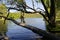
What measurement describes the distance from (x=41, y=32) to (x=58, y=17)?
9819 millimetres

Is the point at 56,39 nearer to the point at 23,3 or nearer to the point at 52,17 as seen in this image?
the point at 23,3

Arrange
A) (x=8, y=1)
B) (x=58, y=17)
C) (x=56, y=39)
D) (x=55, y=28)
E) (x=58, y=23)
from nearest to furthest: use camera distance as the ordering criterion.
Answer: (x=56, y=39), (x=8, y=1), (x=55, y=28), (x=58, y=23), (x=58, y=17)

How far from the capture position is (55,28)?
17.7 metres

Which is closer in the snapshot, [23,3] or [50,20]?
[23,3]

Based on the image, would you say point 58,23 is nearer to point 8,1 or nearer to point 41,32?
point 8,1

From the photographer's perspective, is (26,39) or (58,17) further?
(58,17)

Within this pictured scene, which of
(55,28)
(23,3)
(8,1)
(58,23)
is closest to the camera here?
(23,3)

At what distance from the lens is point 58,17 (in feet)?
68.6

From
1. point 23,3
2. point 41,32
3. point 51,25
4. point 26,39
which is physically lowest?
point 26,39

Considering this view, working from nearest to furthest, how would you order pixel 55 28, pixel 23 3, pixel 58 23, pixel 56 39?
pixel 56 39, pixel 23 3, pixel 55 28, pixel 58 23

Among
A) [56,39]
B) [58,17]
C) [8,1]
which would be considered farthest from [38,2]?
[56,39]

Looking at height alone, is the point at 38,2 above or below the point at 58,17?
above

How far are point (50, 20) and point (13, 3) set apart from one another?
3.45 m

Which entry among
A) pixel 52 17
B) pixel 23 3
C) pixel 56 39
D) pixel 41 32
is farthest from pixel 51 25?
pixel 56 39
